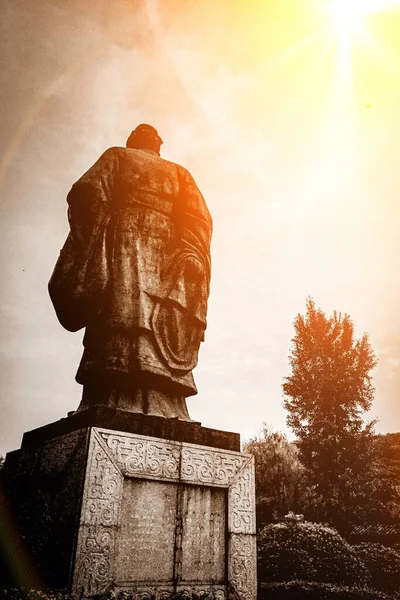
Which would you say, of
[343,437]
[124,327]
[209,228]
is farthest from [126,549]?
[343,437]

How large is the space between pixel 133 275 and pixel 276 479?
2041cm

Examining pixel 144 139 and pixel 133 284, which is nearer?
pixel 133 284

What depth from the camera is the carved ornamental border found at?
3205 millimetres

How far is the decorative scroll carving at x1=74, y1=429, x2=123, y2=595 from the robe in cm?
97

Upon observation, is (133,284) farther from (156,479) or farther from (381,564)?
(381,564)

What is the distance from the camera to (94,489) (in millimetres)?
3361

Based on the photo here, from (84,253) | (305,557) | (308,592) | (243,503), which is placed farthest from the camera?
(305,557)

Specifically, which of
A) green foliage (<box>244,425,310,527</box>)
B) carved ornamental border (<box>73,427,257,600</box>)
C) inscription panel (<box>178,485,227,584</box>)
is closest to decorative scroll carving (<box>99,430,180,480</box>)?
carved ornamental border (<box>73,427,257,600</box>)

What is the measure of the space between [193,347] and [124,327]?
81cm

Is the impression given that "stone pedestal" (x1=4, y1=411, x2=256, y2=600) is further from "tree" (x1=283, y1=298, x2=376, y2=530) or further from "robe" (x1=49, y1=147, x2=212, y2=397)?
"tree" (x1=283, y1=298, x2=376, y2=530)

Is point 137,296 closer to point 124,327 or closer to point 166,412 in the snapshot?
Answer: point 124,327

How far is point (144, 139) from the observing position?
5863 millimetres

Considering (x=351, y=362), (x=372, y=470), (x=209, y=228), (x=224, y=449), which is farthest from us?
(x=351, y=362)

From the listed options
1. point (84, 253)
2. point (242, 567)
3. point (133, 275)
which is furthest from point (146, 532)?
point (84, 253)
